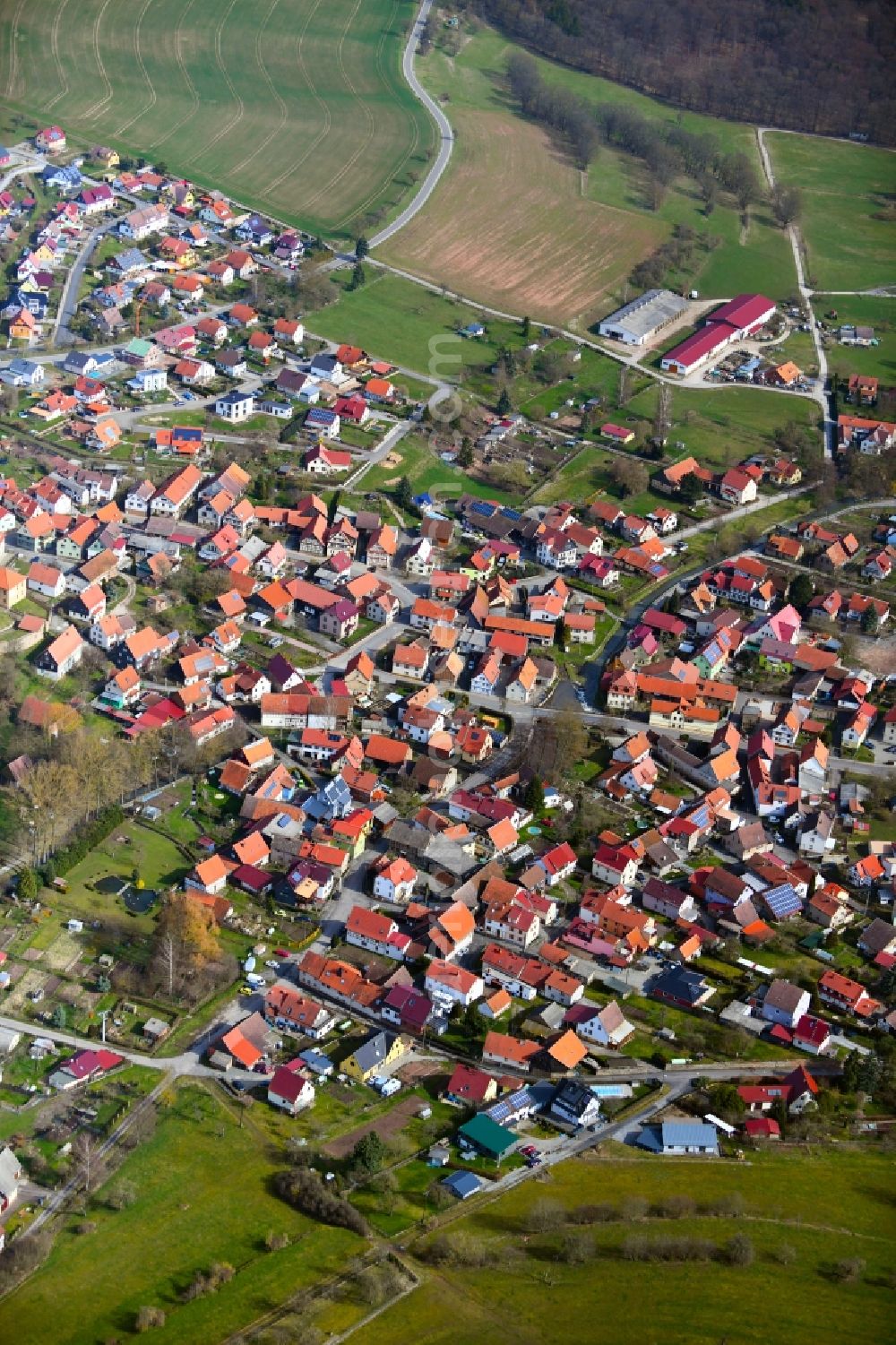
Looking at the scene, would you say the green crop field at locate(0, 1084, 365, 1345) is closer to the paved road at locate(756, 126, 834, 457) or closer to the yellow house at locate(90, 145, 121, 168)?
the paved road at locate(756, 126, 834, 457)

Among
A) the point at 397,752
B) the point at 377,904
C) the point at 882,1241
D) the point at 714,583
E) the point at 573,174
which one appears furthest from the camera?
the point at 573,174

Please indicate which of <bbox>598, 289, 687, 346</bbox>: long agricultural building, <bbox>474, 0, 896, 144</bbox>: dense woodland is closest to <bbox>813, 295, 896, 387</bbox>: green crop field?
<bbox>598, 289, 687, 346</bbox>: long agricultural building

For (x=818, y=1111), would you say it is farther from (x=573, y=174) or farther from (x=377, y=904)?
(x=573, y=174)

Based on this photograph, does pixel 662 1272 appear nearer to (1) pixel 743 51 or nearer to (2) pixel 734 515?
(2) pixel 734 515

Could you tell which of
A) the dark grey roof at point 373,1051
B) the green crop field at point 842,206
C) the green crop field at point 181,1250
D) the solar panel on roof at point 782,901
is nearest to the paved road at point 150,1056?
the green crop field at point 181,1250

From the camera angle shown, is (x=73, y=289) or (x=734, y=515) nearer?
(x=734, y=515)

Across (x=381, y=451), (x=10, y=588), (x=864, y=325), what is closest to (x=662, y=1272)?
(x=10, y=588)

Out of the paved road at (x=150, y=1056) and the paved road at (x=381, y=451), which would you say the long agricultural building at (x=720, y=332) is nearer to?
the paved road at (x=381, y=451)

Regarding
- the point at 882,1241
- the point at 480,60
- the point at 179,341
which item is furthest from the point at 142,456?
the point at 480,60
